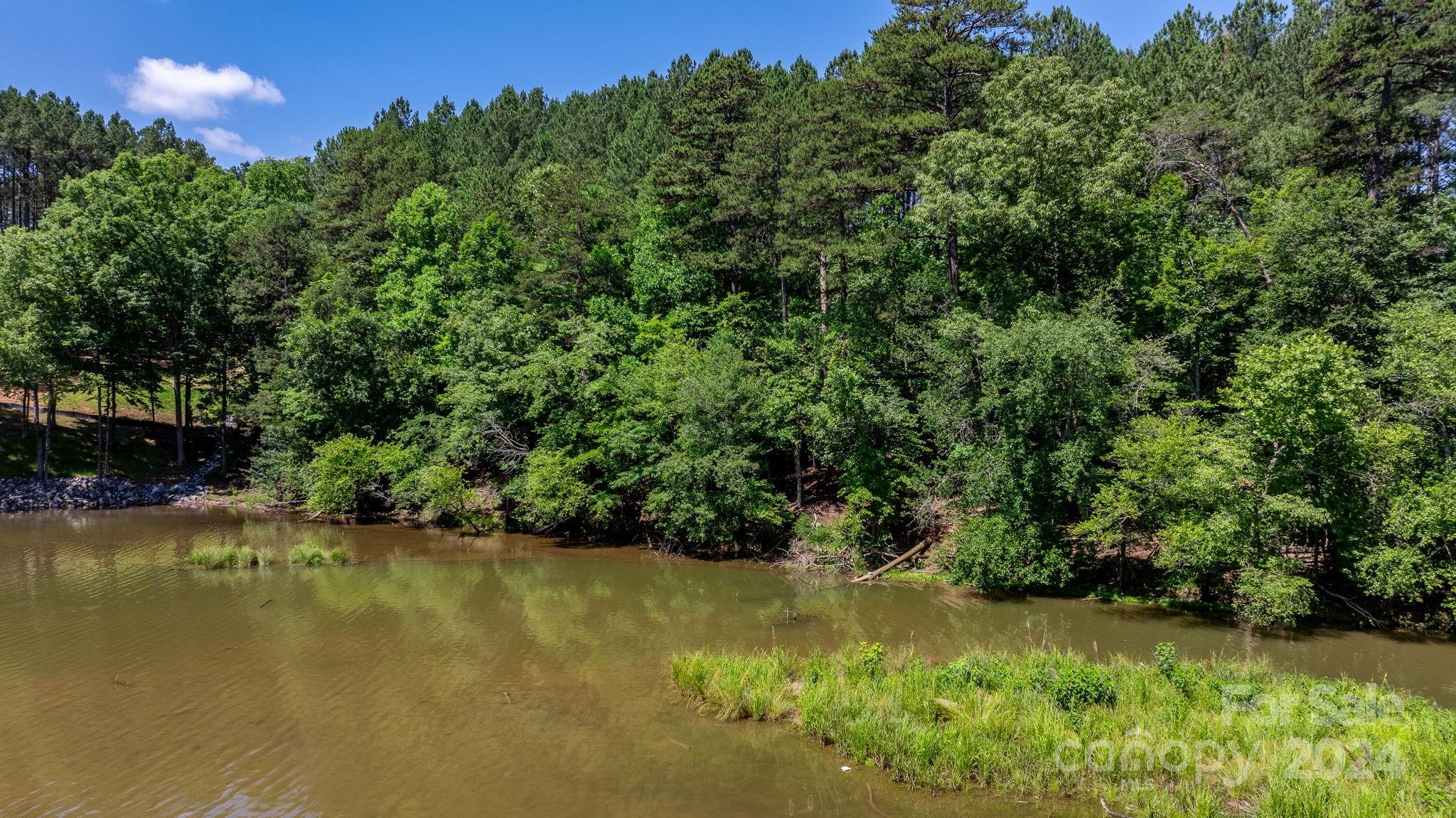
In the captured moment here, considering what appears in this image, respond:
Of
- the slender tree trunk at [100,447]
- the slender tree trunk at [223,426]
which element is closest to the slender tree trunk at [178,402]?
the slender tree trunk at [223,426]

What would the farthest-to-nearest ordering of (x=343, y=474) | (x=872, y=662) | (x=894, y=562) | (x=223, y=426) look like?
1. (x=223, y=426)
2. (x=343, y=474)
3. (x=894, y=562)
4. (x=872, y=662)

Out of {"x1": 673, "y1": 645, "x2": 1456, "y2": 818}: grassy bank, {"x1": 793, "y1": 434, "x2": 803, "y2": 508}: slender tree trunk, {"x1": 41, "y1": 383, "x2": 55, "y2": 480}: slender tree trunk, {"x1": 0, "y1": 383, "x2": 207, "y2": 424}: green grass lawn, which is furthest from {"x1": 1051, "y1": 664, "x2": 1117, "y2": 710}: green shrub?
{"x1": 0, "y1": 383, "x2": 207, "y2": 424}: green grass lawn

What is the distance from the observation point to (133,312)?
128 feet

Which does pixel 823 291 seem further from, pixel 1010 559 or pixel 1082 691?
pixel 1082 691

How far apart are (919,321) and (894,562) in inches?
380

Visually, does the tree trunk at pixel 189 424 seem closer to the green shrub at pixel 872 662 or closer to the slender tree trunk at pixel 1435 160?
the green shrub at pixel 872 662

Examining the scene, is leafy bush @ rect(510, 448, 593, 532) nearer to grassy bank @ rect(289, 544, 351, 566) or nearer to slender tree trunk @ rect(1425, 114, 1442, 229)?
grassy bank @ rect(289, 544, 351, 566)

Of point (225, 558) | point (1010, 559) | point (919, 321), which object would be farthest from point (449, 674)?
point (919, 321)

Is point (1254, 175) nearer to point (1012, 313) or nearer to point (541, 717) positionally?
point (1012, 313)

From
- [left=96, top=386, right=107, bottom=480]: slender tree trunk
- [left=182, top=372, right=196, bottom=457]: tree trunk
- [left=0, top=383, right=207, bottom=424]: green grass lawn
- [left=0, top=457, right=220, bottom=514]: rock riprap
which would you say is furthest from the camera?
[left=0, top=383, right=207, bottom=424]: green grass lawn

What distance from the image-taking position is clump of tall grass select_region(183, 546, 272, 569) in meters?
23.4

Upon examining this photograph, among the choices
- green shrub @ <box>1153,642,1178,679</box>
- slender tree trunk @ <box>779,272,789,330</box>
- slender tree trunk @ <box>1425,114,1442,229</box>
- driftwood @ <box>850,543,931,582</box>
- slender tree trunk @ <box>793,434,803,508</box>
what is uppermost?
slender tree trunk @ <box>1425,114,1442,229</box>

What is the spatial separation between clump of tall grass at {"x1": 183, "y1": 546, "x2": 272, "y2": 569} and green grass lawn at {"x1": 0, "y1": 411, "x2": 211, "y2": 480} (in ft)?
72.0

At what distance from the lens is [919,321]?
27797 mm
